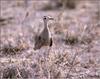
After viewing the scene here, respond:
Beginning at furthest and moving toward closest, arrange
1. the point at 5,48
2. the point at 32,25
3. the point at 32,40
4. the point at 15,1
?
the point at 15,1, the point at 32,25, the point at 32,40, the point at 5,48

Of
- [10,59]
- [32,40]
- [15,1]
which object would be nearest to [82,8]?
[15,1]

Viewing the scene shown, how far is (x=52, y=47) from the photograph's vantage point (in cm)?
929

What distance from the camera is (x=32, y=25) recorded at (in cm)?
1328

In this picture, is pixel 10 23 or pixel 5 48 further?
pixel 10 23

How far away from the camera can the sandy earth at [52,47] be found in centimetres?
805

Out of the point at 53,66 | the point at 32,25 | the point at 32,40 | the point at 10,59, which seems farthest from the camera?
the point at 32,25

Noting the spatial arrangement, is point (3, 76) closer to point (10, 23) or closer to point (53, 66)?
point (53, 66)

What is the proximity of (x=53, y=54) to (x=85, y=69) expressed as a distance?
66 cm

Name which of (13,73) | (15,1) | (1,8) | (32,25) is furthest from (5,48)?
(15,1)

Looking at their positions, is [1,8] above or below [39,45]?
below

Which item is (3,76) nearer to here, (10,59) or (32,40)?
(10,59)

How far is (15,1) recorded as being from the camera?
16906 mm

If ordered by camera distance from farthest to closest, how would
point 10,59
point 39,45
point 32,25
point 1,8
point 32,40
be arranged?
point 1,8
point 32,25
point 32,40
point 39,45
point 10,59

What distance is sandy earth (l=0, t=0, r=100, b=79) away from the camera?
8.05m
